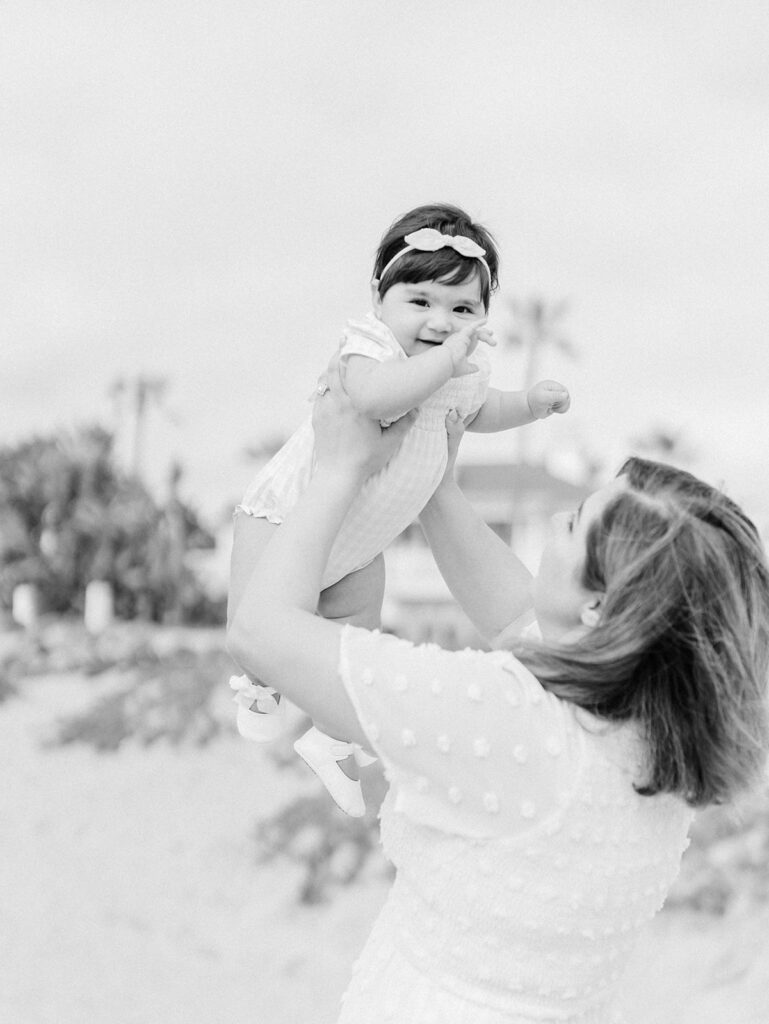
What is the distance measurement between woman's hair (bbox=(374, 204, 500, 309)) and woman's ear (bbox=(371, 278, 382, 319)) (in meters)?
0.01

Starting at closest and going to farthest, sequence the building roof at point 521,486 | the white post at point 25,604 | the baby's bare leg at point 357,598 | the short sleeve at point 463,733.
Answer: the short sleeve at point 463,733, the baby's bare leg at point 357,598, the white post at point 25,604, the building roof at point 521,486

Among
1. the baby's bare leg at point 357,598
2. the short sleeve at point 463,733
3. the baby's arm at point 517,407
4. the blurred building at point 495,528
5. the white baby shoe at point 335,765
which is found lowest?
the blurred building at point 495,528

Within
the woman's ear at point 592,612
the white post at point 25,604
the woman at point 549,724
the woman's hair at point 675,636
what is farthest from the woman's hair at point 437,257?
the white post at point 25,604

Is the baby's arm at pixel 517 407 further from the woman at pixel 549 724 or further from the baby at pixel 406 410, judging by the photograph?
the woman at pixel 549 724

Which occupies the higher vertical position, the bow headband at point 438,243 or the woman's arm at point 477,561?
the bow headband at point 438,243

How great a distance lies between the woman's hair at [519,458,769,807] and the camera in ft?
5.63

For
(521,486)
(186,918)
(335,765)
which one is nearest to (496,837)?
(335,765)

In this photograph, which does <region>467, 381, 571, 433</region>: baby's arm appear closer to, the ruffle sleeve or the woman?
the ruffle sleeve

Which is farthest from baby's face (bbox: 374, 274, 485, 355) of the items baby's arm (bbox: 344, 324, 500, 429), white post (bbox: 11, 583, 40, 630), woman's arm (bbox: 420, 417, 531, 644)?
white post (bbox: 11, 583, 40, 630)

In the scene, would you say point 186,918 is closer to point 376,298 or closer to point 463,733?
point 376,298

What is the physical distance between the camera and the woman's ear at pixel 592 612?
178 centimetres

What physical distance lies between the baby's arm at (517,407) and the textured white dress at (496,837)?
2.56 ft

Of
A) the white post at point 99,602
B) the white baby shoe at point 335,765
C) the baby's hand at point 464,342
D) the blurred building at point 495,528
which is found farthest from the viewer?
the blurred building at point 495,528

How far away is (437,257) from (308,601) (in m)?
0.78
